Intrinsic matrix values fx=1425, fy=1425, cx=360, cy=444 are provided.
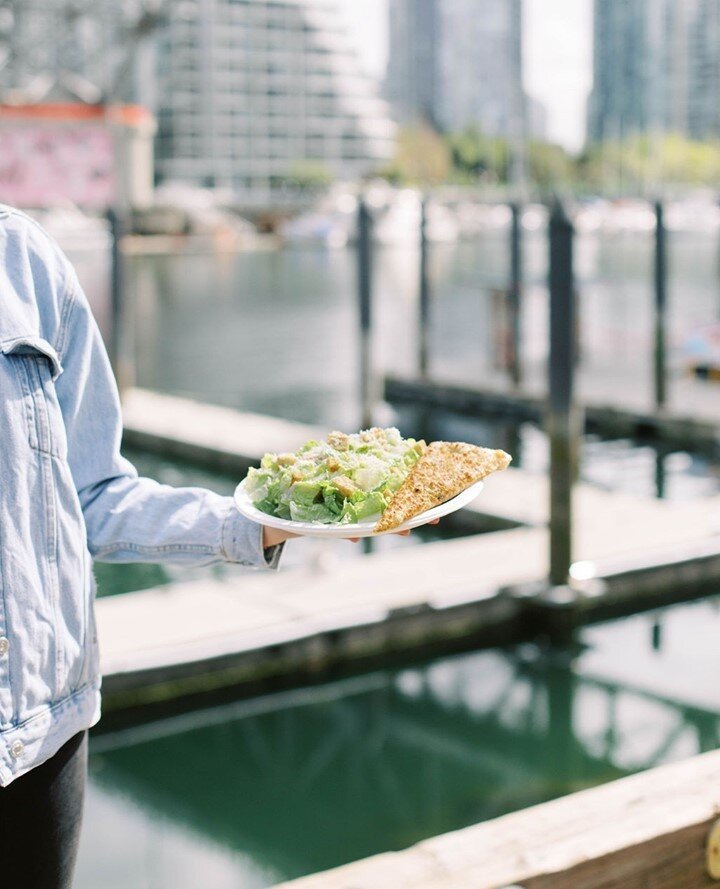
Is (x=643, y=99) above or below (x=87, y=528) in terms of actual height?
above

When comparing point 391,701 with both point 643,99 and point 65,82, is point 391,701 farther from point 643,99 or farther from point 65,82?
point 643,99

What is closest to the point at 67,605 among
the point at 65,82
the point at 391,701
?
the point at 391,701

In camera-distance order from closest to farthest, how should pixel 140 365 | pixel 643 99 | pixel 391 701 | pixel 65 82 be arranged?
1. pixel 391 701
2. pixel 140 365
3. pixel 65 82
4. pixel 643 99

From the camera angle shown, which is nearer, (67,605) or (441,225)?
(67,605)

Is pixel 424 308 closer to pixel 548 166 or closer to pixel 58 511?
pixel 58 511

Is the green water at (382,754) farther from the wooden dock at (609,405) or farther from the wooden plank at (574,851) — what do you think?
the wooden dock at (609,405)

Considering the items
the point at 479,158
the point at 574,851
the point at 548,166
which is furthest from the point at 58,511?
the point at 548,166

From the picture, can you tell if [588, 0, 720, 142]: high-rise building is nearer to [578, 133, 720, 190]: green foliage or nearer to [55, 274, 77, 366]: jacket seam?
[578, 133, 720, 190]: green foliage

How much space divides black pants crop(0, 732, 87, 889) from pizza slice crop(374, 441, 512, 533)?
455 millimetres

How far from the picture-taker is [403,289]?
33188 mm

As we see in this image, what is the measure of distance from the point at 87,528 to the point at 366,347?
9367 mm

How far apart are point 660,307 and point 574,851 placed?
9542mm

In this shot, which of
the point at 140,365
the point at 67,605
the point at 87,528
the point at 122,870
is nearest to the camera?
the point at 67,605

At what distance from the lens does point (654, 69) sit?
412ft
